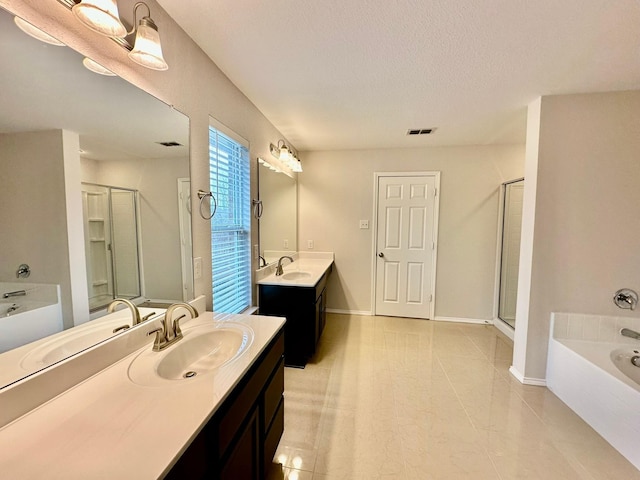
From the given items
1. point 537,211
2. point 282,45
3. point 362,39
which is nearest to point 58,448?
point 282,45

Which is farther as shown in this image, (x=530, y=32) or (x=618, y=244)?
(x=618, y=244)

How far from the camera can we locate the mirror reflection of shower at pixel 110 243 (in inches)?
38.4

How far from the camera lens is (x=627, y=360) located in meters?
1.92

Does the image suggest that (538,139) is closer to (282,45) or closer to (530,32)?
(530,32)

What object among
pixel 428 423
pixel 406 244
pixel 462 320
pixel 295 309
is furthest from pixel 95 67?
pixel 462 320

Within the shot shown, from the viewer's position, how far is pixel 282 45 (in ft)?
5.05

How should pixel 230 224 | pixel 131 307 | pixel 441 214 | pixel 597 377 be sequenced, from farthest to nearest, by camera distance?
1. pixel 441 214
2. pixel 230 224
3. pixel 597 377
4. pixel 131 307

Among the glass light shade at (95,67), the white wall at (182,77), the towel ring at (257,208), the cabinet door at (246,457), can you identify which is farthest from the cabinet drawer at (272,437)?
the glass light shade at (95,67)

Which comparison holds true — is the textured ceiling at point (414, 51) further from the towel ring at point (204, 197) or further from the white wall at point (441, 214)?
the white wall at point (441, 214)

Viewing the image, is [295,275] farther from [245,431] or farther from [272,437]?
[245,431]

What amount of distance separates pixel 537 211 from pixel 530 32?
1326 millimetres

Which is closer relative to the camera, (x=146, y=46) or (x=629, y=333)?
(x=146, y=46)

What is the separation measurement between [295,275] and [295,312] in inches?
21.1

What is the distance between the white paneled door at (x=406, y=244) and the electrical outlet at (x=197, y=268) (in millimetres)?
2636
